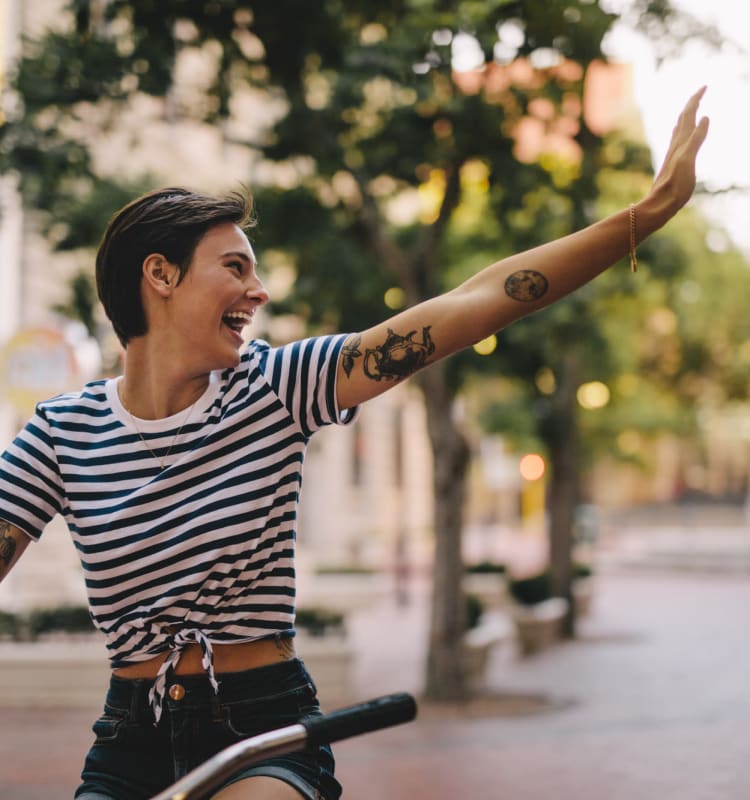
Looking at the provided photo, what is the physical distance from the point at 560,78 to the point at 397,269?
8.15 feet

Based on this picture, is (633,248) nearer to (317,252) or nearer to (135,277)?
(135,277)

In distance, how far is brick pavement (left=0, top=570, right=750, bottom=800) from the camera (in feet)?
28.1

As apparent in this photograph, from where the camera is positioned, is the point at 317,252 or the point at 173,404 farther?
the point at 317,252

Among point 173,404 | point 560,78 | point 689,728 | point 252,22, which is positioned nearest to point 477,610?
point 689,728

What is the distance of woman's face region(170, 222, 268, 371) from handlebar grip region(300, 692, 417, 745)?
2.56 ft

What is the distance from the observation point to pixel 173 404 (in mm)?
2373

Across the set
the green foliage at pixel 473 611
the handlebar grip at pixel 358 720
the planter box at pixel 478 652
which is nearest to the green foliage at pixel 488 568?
the green foliage at pixel 473 611

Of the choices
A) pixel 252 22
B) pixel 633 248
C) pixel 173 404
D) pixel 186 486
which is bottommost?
pixel 186 486

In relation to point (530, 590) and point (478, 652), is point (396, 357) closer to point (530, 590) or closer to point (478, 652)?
point (478, 652)

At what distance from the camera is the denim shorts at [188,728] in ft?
7.18

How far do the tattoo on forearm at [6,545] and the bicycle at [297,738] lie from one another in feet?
2.25

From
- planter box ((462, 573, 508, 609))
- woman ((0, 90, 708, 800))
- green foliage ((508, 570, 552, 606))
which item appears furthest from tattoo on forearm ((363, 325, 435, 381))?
planter box ((462, 573, 508, 609))

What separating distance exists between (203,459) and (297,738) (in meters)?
0.65

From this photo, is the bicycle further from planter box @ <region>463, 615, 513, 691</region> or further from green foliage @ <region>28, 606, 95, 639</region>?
green foliage @ <region>28, 606, 95, 639</region>
